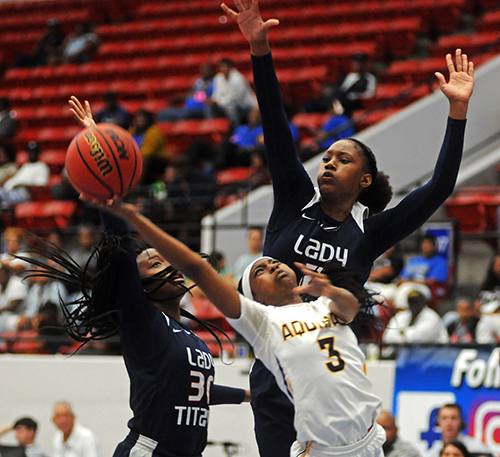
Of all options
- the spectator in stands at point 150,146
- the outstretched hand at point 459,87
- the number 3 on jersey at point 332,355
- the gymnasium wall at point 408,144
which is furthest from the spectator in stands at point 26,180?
the number 3 on jersey at point 332,355

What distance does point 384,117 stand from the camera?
10992 mm

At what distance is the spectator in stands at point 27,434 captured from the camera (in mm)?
7984

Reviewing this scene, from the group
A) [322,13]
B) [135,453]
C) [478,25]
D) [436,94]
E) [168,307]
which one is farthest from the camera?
[322,13]

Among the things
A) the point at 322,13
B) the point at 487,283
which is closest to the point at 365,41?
the point at 322,13

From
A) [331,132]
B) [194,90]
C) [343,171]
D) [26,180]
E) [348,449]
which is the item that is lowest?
[348,449]

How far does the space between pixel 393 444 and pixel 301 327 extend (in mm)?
3984

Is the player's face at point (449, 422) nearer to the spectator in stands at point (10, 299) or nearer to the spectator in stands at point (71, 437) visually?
the spectator in stands at point (71, 437)

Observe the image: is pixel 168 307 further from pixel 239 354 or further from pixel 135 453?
pixel 239 354

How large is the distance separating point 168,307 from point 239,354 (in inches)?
173

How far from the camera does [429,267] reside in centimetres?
825

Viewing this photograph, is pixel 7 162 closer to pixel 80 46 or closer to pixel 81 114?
pixel 80 46

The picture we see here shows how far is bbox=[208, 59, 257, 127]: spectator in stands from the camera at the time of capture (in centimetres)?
1193

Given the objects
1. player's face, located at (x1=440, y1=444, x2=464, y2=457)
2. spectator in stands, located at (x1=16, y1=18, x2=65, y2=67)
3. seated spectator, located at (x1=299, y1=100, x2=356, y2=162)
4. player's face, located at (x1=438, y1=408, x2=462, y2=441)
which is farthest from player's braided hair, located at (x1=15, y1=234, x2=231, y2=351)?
spectator in stands, located at (x1=16, y1=18, x2=65, y2=67)

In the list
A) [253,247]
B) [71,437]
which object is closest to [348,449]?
[71,437]
